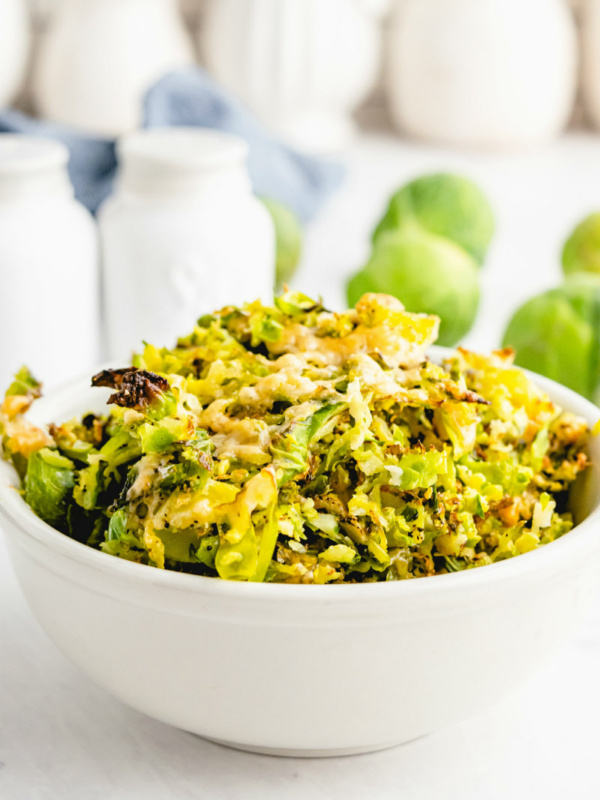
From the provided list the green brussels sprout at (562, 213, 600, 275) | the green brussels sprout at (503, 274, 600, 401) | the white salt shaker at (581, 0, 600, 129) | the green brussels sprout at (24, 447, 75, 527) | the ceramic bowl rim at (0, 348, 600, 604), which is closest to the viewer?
the ceramic bowl rim at (0, 348, 600, 604)

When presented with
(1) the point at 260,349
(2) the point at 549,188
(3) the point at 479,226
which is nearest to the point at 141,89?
(2) the point at 549,188

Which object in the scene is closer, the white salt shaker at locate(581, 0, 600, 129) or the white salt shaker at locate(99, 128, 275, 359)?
the white salt shaker at locate(99, 128, 275, 359)

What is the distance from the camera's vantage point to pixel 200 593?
55 centimetres

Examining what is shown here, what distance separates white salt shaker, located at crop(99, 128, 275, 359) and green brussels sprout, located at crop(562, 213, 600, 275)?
0.47 meters

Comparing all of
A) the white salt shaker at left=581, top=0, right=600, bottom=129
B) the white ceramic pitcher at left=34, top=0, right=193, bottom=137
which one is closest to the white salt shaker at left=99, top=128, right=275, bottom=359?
the white ceramic pitcher at left=34, top=0, right=193, bottom=137

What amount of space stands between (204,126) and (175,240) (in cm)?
65

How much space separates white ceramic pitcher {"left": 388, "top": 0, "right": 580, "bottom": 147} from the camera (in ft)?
8.00

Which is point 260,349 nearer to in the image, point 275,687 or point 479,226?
point 275,687

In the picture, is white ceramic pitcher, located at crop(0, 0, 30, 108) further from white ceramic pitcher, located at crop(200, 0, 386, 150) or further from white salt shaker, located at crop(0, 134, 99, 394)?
white salt shaker, located at crop(0, 134, 99, 394)

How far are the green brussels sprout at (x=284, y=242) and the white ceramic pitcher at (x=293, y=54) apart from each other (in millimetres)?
952

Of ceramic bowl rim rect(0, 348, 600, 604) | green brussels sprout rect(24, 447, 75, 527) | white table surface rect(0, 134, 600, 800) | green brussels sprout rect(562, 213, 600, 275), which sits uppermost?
ceramic bowl rim rect(0, 348, 600, 604)

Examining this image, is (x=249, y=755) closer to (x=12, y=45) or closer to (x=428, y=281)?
(x=428, y=281)

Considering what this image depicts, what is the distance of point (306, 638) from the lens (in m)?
0.55

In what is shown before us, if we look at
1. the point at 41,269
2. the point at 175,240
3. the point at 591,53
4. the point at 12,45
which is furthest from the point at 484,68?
the point at 41,269
